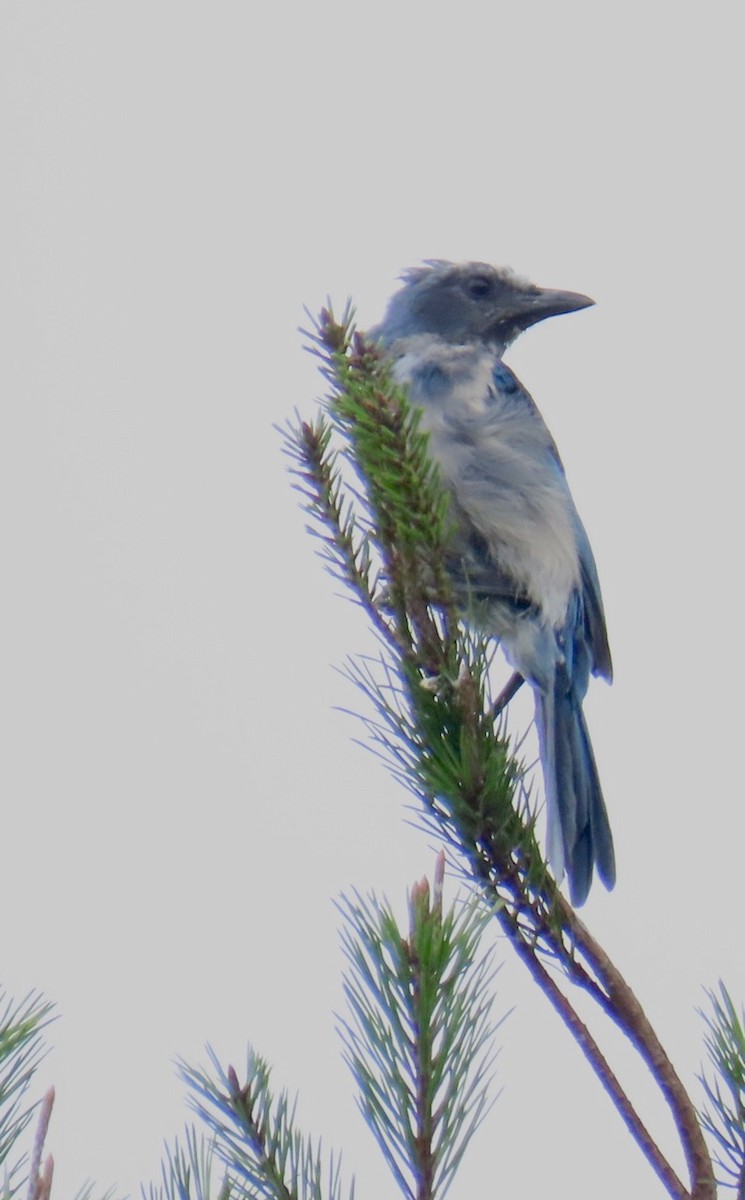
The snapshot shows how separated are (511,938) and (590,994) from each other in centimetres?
11

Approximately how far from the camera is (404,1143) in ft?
4.17

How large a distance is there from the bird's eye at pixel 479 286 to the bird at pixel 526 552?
0.49 metres

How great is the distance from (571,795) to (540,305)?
5.97 ft

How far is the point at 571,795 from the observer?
3055 millimetres

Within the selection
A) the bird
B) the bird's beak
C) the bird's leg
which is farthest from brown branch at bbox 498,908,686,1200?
the bird's beak

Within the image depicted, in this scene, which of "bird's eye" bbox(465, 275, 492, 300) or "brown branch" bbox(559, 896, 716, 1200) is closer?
"brown branch" bbox(559, 896, 716, 1200)

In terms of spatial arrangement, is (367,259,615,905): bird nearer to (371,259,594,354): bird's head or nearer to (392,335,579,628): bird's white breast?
(392,335,579,628): bird's white breast

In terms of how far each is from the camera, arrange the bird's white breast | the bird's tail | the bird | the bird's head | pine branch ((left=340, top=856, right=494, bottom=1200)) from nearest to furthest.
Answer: pine branch ((left=340, top=856, right=494, bottom=1200)), the bird's tail, the bird, the bird's white breast, the bird's head

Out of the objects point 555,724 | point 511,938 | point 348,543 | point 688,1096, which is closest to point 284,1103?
point 511,938

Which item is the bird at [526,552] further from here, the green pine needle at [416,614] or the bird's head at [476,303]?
the green pine needle at [416,614]

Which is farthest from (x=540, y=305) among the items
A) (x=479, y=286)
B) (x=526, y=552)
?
(x=526, y=552)

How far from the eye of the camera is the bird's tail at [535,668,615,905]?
2.82 m

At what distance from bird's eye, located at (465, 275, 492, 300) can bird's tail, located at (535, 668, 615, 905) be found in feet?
4.72

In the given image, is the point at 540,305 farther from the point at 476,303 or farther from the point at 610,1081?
the point at 610,1081
